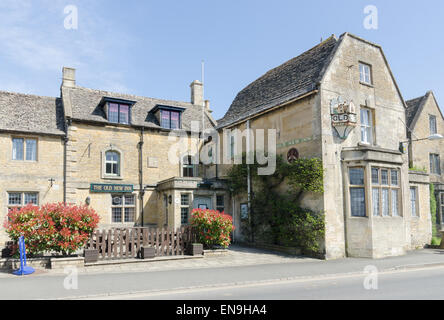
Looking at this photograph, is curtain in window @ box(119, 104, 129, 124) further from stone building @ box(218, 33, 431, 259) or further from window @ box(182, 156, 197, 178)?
stone building @ box(218, 33, 431, 259)

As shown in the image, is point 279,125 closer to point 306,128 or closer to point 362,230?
point 306,128

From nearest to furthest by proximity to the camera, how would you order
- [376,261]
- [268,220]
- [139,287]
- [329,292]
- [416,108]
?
1. [329,292]
2. [139,287]
3. [376,261]
4. [268,220]
5. [416,108]

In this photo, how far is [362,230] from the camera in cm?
1695

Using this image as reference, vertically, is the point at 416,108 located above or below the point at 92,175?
above

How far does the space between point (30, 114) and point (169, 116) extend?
28.7ft

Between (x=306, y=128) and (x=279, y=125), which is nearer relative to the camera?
(x=306, y=128)

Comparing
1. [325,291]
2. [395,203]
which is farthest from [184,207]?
[325,291]

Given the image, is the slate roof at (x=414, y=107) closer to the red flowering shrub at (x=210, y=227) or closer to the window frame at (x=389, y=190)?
the window frame at (x=389, y=190)

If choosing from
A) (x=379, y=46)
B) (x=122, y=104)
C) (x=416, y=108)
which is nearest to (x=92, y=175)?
(x=122, y=104)

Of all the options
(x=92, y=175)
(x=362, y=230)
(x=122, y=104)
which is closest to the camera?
(x=362, y=230)

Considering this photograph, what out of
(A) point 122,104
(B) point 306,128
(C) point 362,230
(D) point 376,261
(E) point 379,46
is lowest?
(D) point 376,261

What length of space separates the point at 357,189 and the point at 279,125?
5413 millimetres

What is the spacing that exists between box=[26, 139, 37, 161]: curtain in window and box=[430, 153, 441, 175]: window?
2711cm

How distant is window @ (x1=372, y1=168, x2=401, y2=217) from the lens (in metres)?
17.6
